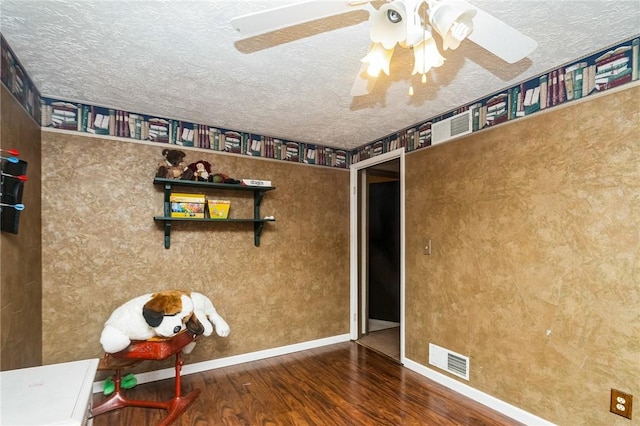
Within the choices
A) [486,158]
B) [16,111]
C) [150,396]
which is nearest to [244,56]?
[16,111]

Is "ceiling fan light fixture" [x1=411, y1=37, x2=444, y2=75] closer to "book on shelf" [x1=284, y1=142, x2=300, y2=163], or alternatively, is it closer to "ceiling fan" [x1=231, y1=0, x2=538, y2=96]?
"ceiling fan" [x1=231, y1=0, x2=538, y2=96]

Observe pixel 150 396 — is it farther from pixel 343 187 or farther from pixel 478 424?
pixel 343 187

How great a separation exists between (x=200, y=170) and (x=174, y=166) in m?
0.21

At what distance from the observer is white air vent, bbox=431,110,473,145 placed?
249 centimetres

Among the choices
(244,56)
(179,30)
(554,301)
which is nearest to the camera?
(179,30)

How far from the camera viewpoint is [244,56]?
180 centimetres

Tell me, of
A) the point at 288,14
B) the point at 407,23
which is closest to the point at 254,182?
the point at 288,14

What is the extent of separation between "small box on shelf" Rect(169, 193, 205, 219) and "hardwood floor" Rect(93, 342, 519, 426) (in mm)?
1425

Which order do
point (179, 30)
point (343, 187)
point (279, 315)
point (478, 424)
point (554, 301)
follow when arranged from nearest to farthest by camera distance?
point (179, 30)
point (554, 301)
point (478, 424)
point (279, 315)
point (343, 187)

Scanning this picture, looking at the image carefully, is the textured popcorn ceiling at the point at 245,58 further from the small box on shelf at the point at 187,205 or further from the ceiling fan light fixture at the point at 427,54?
the small box on shelf at the point at 187,205

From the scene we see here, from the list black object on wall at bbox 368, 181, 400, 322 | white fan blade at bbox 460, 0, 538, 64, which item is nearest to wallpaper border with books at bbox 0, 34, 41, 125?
white fan blade at bbox 460, 0, 538, 64

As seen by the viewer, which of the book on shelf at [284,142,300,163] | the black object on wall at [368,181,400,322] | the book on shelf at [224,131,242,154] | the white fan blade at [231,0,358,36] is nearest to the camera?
the white fan blade at [231,0,358,36]

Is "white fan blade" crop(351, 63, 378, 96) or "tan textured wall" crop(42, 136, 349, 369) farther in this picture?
"tan textured wall" crop(42, 136, 349, 369)

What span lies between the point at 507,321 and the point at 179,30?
2674 mm
